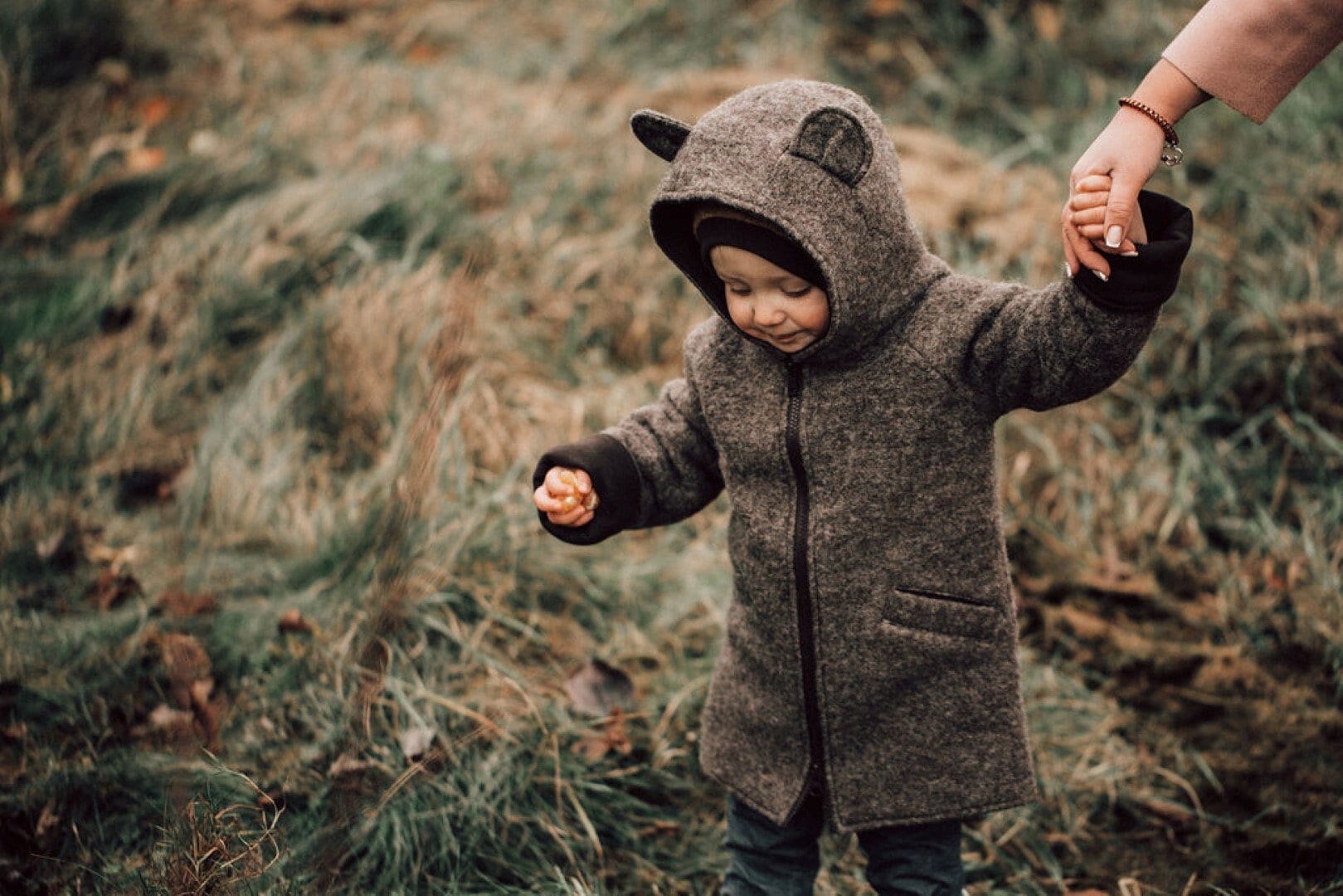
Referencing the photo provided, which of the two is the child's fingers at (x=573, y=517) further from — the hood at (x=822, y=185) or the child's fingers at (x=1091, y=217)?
the child's fingers at (x=1091, y=217)

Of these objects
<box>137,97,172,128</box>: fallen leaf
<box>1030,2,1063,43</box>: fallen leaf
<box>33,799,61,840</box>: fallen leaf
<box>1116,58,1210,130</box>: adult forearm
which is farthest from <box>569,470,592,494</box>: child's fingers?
<box>1030,2,1063,43</box>: fallen leaf

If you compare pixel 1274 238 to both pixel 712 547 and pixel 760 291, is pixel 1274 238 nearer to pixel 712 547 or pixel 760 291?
pixel 712 547

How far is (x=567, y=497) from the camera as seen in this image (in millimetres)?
1846

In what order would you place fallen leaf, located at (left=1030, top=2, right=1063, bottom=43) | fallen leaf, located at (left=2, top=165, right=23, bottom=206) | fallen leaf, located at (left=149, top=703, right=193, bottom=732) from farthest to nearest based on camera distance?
fallen leaf, located at (left=1030, top=2, right=1063, bottom=43) → fallen leaf, located at (left=2, top=165, right=23, bottom=206) → fallen leaf, located at (left=149, top=703, right=193, bottom=732)

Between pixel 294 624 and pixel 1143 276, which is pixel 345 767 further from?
pixel 1143 276

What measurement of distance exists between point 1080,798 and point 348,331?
7.79ft

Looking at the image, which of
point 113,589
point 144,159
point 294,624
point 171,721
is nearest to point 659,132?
point 294,624

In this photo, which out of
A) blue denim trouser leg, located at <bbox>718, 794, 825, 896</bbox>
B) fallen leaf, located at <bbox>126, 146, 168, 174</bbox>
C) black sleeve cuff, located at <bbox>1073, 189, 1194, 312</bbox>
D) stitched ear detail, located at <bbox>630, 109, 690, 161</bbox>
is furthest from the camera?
fallen leaf, located at <bbox>126, 146, 168, 174</bbox>

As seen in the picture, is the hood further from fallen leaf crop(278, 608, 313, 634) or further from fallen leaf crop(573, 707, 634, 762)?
fallen leaf crop(278, 608, 313, 634)

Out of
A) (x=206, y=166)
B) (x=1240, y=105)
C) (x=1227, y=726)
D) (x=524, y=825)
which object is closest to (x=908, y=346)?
(x=1240, y=105)

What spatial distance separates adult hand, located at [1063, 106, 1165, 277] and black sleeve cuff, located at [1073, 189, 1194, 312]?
2 centimetres

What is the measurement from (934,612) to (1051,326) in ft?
1.64

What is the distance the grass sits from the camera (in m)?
2.26

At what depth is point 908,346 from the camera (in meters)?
1.68
